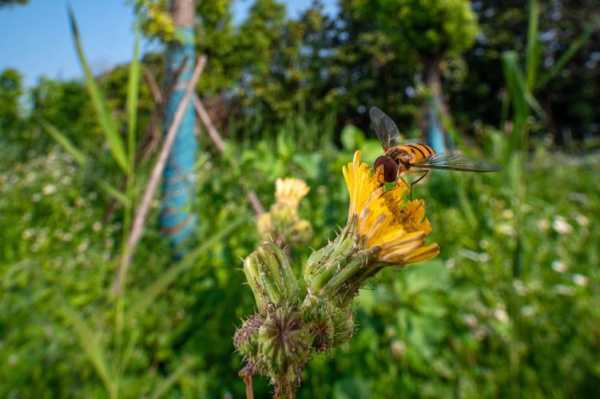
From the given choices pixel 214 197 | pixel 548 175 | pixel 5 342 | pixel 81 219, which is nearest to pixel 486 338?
pixel 214 197

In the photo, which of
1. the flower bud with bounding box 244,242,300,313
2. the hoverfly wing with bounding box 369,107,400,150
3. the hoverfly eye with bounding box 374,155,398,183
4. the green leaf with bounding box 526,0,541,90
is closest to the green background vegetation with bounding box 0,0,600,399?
the green leaf with bounding box 526,0,541,90

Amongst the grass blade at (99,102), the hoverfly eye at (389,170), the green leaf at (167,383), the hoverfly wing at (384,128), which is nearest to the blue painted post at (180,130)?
the green leaf at (167,383)

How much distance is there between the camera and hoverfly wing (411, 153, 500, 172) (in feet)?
1.52

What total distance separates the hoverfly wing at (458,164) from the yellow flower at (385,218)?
67 millimetres

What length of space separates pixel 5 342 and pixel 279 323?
8.34 feet

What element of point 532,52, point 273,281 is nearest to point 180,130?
point 532,52

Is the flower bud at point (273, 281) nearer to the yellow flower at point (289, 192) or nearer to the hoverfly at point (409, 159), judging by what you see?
the hoverfly at point (409, 159)

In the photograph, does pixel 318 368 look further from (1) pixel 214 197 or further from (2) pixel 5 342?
(2) pixel 5 342

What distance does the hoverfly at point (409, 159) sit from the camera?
1.61ft

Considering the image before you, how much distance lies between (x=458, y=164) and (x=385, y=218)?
0.42ft

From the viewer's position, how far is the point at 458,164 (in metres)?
0.51

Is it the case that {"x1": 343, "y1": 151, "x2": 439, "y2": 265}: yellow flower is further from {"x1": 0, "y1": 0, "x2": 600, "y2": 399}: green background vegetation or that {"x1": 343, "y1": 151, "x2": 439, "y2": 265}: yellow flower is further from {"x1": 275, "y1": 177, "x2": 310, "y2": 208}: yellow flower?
{"x1": 275, "y1": 177, "x2": 310, "y2": 208}: yellow flower

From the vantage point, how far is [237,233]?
6.45 ft

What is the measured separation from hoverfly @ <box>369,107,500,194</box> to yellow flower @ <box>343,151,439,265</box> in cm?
8
